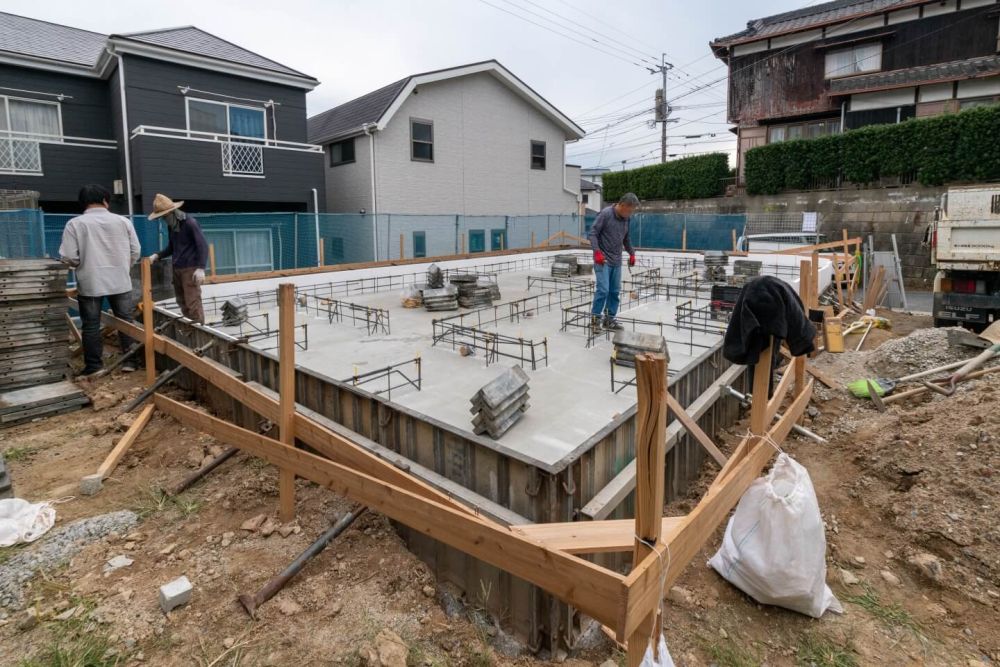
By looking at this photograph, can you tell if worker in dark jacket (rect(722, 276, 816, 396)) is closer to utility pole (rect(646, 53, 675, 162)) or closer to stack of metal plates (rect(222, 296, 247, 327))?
stack of metal plates (rect(222, 296, 247, 327))

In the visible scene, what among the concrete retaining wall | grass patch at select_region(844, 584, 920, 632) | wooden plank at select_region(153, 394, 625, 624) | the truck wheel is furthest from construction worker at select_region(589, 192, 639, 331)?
the concrete retaining wall

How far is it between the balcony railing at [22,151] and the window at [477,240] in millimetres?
10036

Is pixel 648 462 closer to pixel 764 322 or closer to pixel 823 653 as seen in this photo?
pixel 764 322

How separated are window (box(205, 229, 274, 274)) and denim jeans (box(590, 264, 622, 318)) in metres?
8.17

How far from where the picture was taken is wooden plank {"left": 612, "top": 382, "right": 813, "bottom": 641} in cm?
210

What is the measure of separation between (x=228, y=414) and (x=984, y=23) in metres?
25.8

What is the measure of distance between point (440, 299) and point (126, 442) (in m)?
4.35

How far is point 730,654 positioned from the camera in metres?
3.12

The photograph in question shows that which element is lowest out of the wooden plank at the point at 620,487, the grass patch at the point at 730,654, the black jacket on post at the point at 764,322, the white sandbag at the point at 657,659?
the grass patch at the point at 730,654

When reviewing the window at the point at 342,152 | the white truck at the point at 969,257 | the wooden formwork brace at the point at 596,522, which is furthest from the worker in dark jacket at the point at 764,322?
the window at the point at 342,152

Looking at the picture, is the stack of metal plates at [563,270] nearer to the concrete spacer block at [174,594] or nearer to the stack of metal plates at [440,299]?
the stack of metal plates at [440,299]

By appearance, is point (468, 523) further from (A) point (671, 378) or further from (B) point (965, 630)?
(B) point (965, 630)

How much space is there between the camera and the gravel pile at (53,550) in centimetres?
334

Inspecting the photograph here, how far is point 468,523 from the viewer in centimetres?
279
